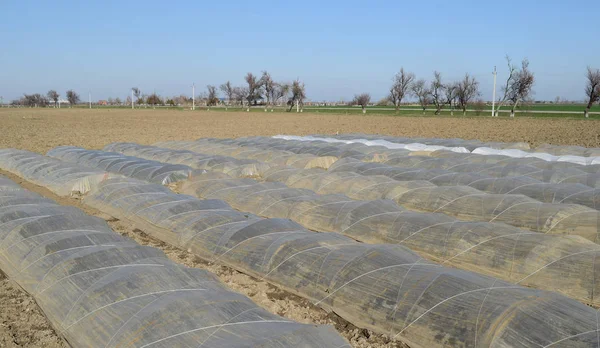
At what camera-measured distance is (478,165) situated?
14.5m

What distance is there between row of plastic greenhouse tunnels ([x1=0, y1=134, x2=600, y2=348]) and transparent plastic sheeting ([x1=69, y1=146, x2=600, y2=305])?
0.08ft

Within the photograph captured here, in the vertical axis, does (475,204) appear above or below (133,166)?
below

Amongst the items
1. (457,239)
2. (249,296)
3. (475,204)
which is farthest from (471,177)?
(249,296)

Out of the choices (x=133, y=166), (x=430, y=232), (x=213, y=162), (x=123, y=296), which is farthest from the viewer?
(x=213, y=162)

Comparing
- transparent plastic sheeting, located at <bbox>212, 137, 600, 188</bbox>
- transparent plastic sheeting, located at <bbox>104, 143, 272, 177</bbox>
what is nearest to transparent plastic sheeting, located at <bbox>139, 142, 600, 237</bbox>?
transparent plastic sheeting, located at <bbox>212, 137, 600, 188</bbox>

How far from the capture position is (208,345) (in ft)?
14.0

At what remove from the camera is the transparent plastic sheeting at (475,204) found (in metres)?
8.63

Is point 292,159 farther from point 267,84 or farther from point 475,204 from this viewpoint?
point 267,84

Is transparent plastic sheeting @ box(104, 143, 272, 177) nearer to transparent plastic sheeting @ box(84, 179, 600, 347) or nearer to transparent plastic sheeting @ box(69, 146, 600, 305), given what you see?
transparent plastic sheeting @ box(69, 146, 600, 305)

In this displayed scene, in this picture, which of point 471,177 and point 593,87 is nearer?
point 471,177

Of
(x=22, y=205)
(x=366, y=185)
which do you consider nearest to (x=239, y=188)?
(x=366, y=185)

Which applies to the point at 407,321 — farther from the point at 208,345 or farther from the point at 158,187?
the point at 158,187

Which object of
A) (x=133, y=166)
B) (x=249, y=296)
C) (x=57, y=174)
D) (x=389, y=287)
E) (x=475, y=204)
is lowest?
(x=249, y=296)

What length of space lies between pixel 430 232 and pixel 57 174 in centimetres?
1148
